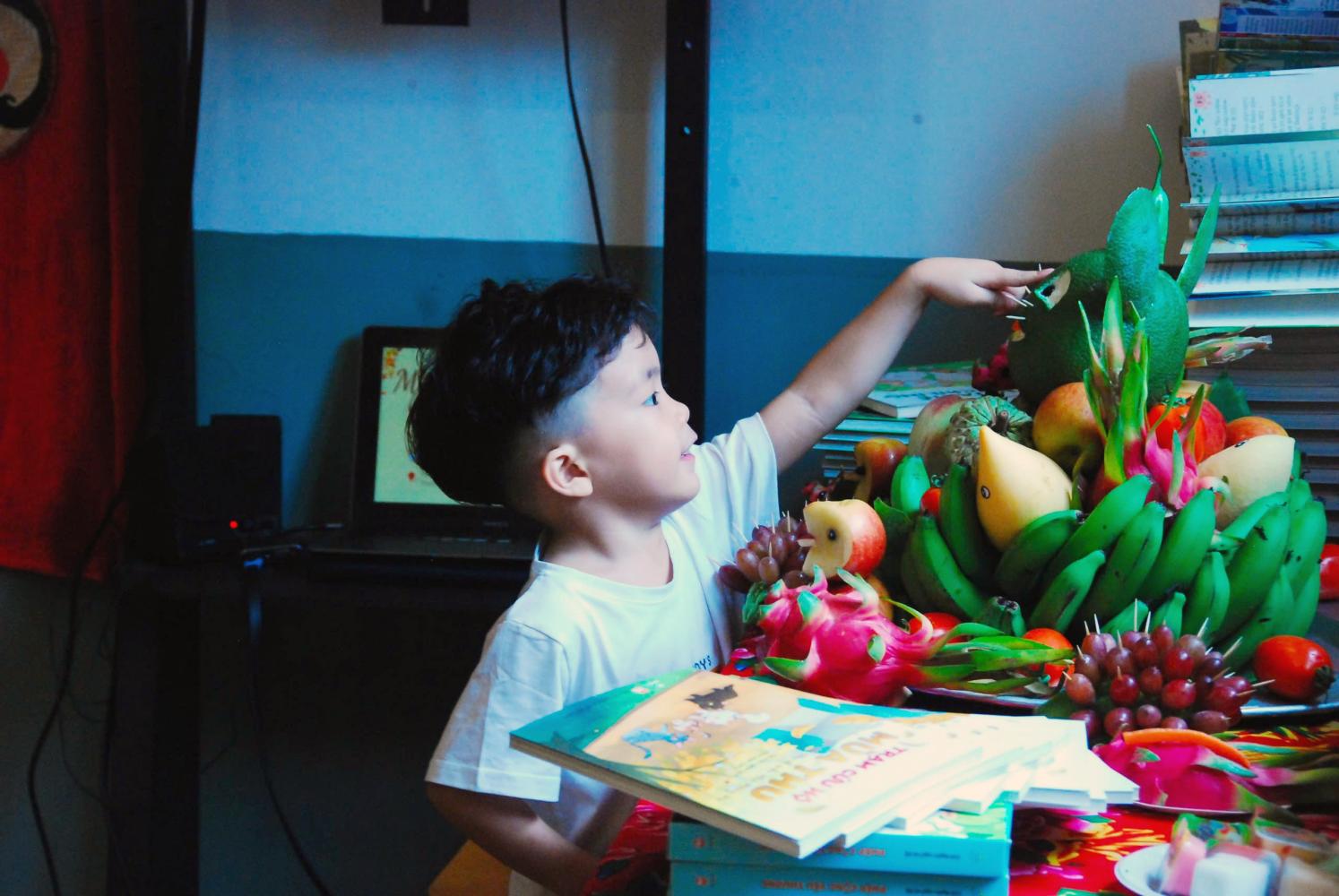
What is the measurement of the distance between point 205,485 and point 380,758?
1.92 ft

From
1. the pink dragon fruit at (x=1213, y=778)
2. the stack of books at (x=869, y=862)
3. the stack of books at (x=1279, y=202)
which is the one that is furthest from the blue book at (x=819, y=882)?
the stack of books at (x=1279, y=202)

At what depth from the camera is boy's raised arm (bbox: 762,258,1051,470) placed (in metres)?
1.17

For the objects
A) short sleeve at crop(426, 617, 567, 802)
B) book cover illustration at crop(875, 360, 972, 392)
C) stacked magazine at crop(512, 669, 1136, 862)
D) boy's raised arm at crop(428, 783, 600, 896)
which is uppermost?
book cover illustration at crop(875, 360, 972, 392)

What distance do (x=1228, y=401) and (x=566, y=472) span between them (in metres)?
0.65

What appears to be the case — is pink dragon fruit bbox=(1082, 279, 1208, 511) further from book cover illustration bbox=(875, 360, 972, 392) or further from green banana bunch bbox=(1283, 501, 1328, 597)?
book cover illustration bbox=(875, 360, 972, 392)

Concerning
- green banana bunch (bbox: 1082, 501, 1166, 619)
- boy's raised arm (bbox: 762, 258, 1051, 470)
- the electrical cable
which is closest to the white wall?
the electrical cable

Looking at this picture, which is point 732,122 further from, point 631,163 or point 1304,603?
point 1304,603

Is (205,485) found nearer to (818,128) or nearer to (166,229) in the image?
(166,229)

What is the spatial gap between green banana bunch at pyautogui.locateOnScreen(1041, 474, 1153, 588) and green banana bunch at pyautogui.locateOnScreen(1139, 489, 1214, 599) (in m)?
0.03

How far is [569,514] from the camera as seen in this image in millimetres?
1109

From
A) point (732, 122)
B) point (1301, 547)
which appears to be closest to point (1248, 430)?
point (1301, 547)

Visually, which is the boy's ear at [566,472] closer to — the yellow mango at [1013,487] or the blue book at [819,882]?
the yellow mango at [1013,487]

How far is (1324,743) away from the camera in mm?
716

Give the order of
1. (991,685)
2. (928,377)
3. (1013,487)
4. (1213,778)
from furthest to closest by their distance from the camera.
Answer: (928,377) → (1013,487) → (991,685) → (1213,778)
